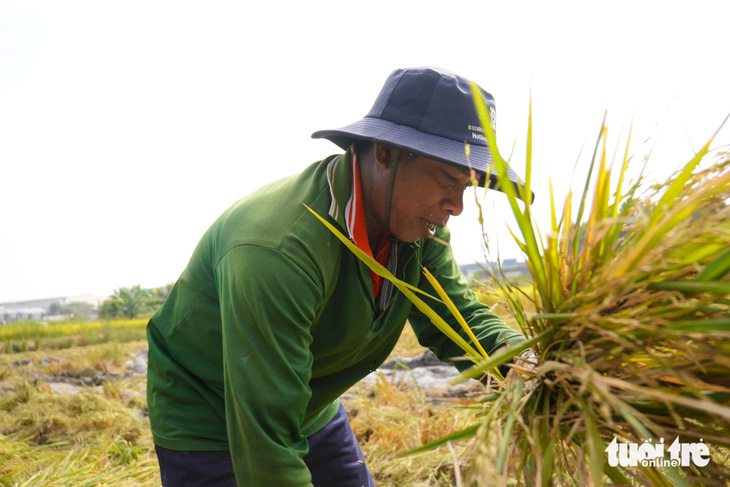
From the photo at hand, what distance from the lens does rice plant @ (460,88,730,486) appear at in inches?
30.4

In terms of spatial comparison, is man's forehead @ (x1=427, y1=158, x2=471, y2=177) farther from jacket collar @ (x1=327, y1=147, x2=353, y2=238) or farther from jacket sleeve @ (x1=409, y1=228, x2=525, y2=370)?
jacket sleeve @ (x1=409, y1=228, x2=525, y2=370)

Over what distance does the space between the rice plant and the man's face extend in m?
0.64

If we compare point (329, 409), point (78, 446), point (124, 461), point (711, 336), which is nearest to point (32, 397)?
point (78, 446)

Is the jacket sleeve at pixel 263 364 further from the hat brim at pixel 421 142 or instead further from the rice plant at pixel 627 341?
the rice plant at pixel 627 341

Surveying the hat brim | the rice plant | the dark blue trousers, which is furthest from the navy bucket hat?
the dark blue trousers

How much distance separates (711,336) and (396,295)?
3.86 feet

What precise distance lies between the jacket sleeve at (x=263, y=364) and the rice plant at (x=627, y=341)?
1.97 feet

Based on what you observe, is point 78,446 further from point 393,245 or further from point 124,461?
point 393,245

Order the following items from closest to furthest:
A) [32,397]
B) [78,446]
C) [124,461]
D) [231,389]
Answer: [231,389] < [124,461] < [78,446] < [32,397]

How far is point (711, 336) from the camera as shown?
0.74m

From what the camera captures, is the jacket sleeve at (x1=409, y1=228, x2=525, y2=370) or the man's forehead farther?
the jacket sleeve at (x1=409, y1=228, x2=525, y2=370)

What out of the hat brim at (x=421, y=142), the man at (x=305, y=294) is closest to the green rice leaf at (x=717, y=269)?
the man at (x=305, y=294)

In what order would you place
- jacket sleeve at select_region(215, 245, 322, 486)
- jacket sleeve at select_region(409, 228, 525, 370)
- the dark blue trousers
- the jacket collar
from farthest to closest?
jacket sleeve at select_region(409, 228, 525, 370)
the dark blue trousers
the jacket collar
jacket sleeve at select_region(215, 245, 322, 486)

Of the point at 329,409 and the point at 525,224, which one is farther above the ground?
the point at 525,224
